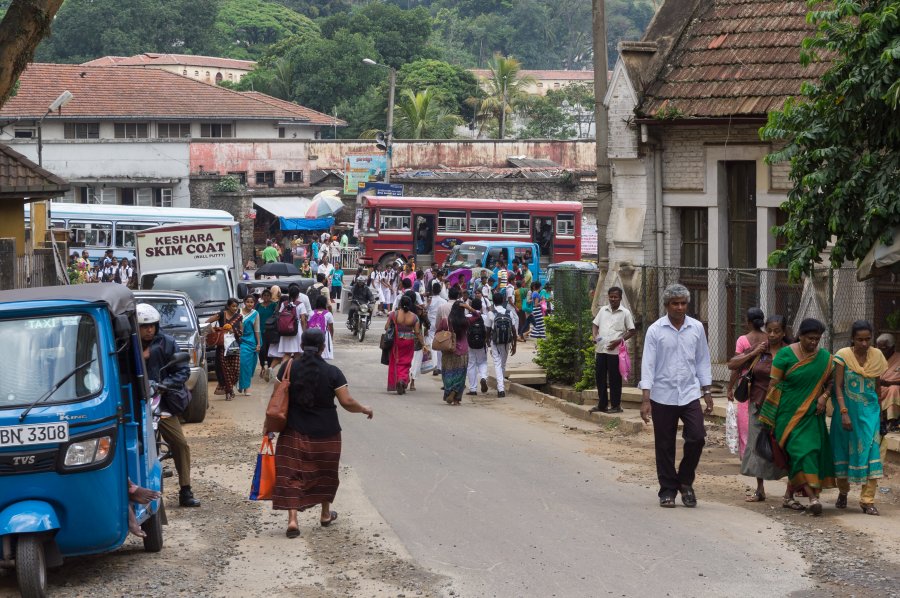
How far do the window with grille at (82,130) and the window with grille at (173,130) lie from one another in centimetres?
302

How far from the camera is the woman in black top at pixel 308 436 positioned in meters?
9.75

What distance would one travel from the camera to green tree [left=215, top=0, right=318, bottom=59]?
119 meters

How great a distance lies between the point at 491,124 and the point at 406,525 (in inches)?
3041

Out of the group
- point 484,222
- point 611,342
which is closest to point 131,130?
point 484,222

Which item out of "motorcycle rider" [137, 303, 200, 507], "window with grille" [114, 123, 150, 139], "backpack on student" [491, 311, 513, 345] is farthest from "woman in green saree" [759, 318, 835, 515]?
"window with grille" [114, 123, 150, 139]

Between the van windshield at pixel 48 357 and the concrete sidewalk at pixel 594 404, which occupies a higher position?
the van windshield at pixel 48 357

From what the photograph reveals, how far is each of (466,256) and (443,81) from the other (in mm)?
45265

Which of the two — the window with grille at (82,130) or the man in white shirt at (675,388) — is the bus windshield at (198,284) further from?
the window with grille at (82,130)

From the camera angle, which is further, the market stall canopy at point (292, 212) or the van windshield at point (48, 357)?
the market stall canopy at point (292, 212)

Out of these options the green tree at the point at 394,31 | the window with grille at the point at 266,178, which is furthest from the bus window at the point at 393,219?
the green tree at the point at 394,31

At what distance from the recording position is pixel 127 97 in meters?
62.7

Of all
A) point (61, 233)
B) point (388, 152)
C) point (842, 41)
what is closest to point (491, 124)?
point (388, 152)

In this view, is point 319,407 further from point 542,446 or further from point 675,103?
→ point 675,103

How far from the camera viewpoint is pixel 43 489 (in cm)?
787
